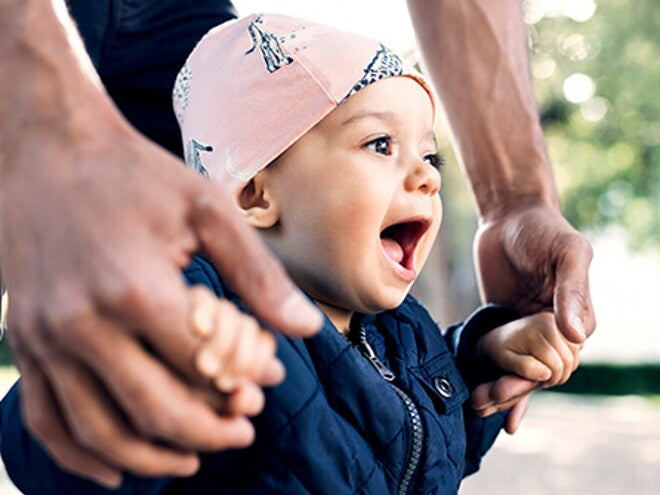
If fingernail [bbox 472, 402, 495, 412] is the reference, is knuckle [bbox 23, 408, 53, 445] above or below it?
above

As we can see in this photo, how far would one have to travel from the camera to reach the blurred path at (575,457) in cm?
636

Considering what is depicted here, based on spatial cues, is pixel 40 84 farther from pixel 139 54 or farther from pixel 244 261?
pixel 139 54

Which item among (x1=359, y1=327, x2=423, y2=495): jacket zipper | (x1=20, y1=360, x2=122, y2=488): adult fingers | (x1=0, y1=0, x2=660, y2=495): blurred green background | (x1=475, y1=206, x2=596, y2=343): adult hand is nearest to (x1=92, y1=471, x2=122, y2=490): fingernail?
(x1=20, y1=360, x2=122, y2=488): adult fingers

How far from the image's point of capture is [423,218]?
4.97 ft

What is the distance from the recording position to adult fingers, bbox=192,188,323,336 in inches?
31.9

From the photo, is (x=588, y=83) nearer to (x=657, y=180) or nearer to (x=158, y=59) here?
(x=657, y=180)

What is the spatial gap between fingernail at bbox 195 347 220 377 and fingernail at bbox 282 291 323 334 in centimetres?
7

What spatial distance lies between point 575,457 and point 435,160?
6.28 metres

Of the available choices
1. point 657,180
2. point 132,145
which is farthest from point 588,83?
point 132,145

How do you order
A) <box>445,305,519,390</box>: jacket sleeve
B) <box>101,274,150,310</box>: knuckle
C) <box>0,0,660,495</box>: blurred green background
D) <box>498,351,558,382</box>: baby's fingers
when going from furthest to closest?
1. <box>0,0,660,495</box>: blurred green background
2. <box>445,305,519,390</box>: jacket sleeve
3. <box>498,351,558,382</box>: baby's fingers
4. <box>101,274,150,310</box>: knuckle

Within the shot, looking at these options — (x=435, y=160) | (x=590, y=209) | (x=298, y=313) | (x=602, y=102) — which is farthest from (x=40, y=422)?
(x=590, y=209)

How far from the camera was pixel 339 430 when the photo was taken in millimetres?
1295

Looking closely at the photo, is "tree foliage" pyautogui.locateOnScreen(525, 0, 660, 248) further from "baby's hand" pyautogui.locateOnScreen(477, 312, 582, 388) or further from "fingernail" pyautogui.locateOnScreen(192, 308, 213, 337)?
"fingernail" pyautogui.locateOnScreen(192, 308, 213, 337)

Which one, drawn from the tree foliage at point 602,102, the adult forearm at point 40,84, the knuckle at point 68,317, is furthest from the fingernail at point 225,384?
the tree foliage at point 602,102
